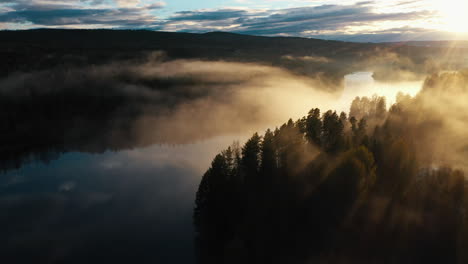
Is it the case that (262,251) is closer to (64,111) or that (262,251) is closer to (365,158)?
(365,158)

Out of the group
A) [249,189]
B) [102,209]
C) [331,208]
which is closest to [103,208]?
[102,209]

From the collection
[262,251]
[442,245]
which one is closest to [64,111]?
[262,251]

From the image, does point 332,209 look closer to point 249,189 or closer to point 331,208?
point 331,208

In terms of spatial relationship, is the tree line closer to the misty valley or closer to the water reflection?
the misty valley

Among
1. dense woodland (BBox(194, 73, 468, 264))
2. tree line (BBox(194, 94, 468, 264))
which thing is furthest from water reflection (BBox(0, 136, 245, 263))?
tree line (BBox(194, 94, 468, 264))

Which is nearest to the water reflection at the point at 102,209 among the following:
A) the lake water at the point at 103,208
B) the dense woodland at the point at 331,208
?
the lake water at the point at 103,208
